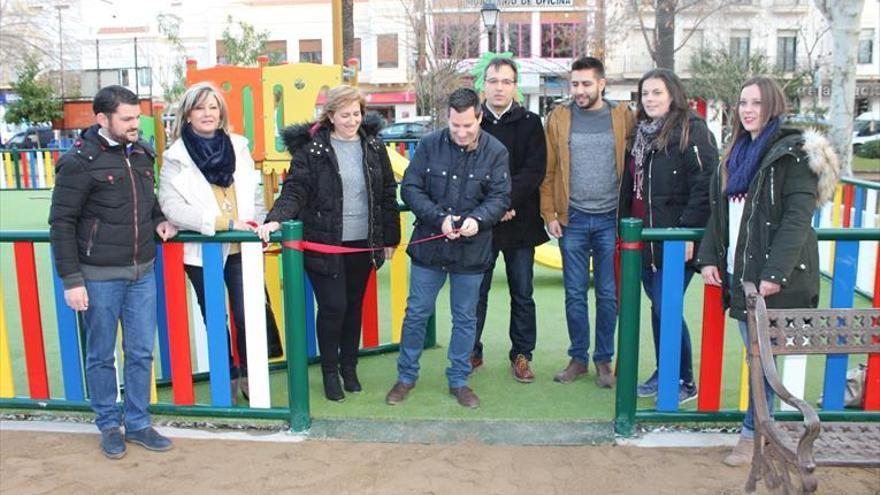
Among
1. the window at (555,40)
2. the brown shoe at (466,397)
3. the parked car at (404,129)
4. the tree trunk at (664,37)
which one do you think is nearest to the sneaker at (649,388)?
the brown shoe at (466,397)

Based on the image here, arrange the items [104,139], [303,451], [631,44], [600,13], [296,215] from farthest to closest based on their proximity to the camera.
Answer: [631,44]
[600,13]
[296,215]
[303,451]
[104,139]

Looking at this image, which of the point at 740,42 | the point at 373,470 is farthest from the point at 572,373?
the point at 740,42

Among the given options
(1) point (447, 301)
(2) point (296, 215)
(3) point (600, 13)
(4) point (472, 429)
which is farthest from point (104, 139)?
(3) point (600, 13)

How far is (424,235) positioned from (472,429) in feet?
3.51

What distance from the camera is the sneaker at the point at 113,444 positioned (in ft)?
13.7

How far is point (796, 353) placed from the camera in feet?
11.0

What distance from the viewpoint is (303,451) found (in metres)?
4.23

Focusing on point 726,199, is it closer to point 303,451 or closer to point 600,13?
point 303,451

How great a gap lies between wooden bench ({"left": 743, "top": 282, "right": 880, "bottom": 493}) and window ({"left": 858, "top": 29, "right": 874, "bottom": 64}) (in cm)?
4485

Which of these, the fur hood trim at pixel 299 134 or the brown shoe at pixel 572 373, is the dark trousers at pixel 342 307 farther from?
the brown shoe at pixel 572 373

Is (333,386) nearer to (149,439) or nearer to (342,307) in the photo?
(342,307)

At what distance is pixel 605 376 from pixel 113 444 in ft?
8.95

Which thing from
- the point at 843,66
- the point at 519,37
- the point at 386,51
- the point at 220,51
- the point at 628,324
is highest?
the point at 519,37

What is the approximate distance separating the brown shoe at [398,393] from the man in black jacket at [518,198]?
0.74 metres
